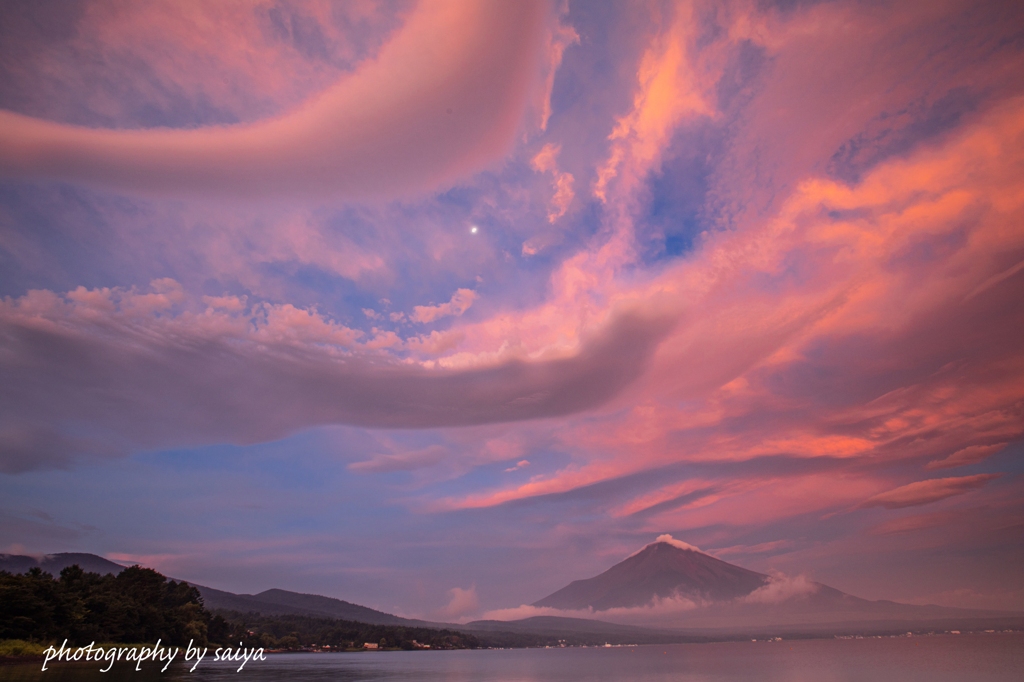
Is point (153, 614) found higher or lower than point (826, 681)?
higher

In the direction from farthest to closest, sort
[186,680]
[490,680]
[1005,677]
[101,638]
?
[490,680] → [1005,677] → [101,638] → [186,680]

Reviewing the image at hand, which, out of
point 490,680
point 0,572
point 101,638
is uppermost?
point 0,572

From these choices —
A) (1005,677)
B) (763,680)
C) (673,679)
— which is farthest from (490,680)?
(1005,677)

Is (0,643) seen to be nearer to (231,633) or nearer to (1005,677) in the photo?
(231,633)

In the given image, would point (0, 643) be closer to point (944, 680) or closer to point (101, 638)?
point (101, 638)

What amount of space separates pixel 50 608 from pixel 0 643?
6.53 m

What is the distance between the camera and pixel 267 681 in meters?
84.7

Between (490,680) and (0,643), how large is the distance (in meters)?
80.6

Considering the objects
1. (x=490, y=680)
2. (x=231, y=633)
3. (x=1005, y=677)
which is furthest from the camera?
(x=231, y=633)

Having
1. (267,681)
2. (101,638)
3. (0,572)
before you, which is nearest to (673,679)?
(267,681)

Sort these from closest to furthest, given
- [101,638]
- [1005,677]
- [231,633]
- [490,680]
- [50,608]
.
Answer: [50,608], [101,638], [1005,677], [490,680], [231,633]

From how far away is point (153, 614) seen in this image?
115 metres

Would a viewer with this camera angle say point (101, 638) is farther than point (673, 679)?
No

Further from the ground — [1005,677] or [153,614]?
[153,614]
